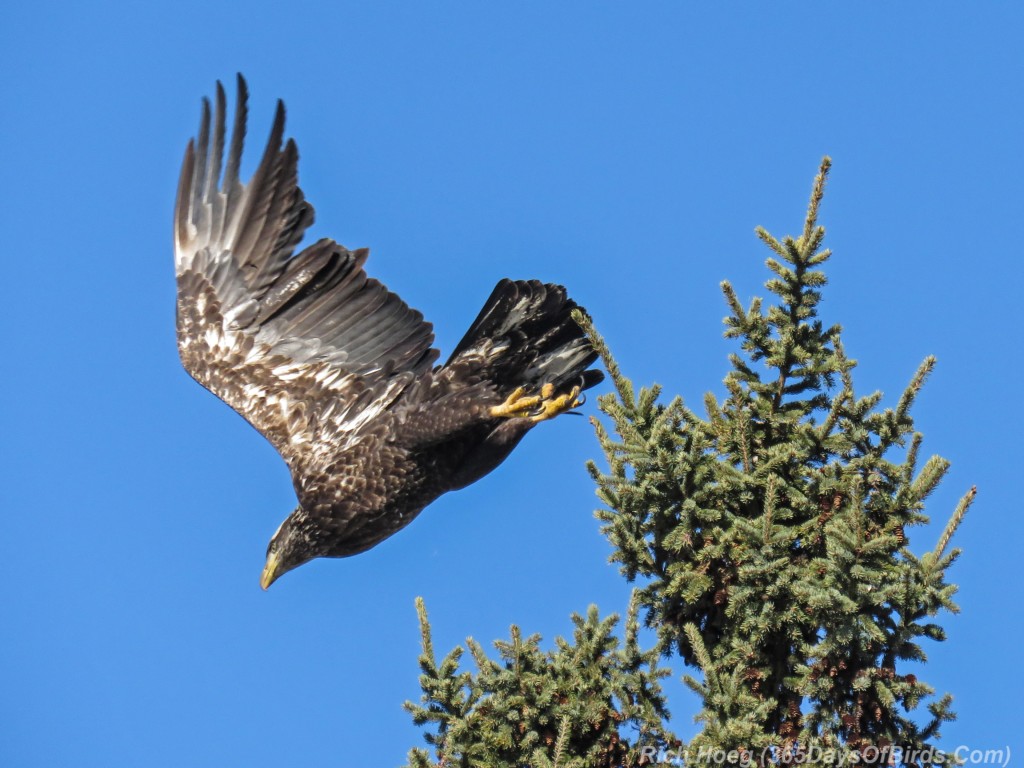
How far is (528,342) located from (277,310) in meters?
1.92

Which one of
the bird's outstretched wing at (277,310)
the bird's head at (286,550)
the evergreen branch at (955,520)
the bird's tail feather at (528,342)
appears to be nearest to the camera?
the evergreen branch at (955,520)

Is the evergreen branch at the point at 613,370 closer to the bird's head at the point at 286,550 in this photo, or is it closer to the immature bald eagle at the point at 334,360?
the immature bald eagle at the point at 334,360

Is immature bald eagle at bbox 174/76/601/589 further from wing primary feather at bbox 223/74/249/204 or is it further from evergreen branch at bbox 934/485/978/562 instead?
evergreen branch at bbox 934/485/978/562

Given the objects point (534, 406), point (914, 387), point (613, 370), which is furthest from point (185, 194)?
point (914, 387)

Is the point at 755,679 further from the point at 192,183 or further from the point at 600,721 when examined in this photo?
the point at 192,183

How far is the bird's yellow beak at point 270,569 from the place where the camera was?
25.4 ft

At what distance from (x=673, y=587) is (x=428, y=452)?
2585 mm

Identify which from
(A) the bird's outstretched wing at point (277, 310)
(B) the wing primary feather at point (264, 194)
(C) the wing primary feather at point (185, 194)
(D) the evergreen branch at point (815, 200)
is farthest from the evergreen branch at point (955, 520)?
(C) the wing primary feather at point (185, 194)

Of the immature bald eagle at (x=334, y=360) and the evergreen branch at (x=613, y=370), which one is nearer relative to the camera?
the evergreen branch at (x=613, y=370)

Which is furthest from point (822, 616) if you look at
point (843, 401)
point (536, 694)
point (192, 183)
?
point (192, 183)

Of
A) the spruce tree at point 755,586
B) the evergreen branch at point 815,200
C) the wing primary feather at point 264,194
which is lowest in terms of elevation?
the spruce tree at point 755,586

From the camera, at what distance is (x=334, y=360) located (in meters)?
8.17

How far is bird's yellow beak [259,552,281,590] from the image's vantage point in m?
7.74

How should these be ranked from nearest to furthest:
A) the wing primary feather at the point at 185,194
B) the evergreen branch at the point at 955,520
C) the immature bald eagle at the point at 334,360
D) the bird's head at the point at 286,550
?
the evergreen branch at the point at 955,520 → the immature bald eagle at the point at 334,360 → the bird's head at the point at 286,550 → the wing primary feather at the point at 185,194
